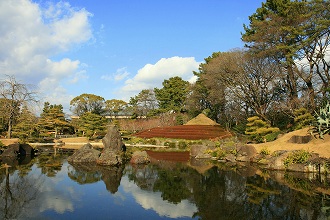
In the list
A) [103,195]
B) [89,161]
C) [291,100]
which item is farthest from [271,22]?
[103,195]

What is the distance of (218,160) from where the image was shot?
68.2 feet

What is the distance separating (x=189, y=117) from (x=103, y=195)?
42.2 meters

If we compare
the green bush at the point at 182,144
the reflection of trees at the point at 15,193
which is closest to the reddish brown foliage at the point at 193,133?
the green bush at the point at 182,144

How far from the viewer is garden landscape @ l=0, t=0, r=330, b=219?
9.13 m

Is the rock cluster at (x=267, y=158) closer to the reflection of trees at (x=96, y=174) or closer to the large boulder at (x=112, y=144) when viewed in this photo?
the large boulder at (x=112, y=144)

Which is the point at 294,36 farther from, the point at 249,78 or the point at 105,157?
the point at 105,157

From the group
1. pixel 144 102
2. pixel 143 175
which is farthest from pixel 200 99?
pixel 143 175

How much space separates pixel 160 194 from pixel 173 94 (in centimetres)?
4622

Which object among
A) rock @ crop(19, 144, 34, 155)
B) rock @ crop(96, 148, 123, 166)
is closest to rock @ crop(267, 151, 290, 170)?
rock @ crop(96, 148, 123, 166)

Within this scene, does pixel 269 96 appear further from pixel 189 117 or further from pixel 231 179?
pixel 231 179

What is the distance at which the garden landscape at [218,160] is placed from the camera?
30.0 feet

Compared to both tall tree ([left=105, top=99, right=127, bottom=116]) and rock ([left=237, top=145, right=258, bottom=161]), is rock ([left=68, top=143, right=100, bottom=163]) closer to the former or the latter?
rock ([left=237, top=145, right=258, bottom=161])

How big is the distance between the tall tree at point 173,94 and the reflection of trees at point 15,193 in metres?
42.6

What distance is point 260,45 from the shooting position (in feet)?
98.5
